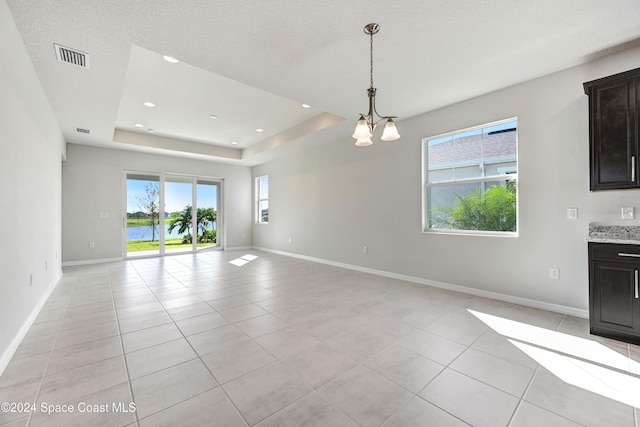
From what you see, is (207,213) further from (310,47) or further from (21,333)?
(310,47)

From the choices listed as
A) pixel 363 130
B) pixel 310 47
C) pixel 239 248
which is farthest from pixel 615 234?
pixel 239 248

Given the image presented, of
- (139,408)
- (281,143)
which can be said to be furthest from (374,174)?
(139,408)

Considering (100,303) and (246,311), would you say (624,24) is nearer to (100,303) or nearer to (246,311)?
(246,311)

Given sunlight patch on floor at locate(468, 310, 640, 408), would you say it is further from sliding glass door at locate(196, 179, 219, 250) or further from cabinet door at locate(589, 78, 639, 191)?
sliding glass door at locate(196, 179, 219, 250)

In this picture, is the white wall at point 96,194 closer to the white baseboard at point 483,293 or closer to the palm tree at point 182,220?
the palm tree at point 182,220

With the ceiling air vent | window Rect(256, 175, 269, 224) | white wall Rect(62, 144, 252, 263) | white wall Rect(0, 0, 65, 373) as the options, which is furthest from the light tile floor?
window Rect(256, 175, 269, 224)

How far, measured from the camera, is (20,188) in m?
2.53

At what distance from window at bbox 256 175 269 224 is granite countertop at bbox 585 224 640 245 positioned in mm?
7052

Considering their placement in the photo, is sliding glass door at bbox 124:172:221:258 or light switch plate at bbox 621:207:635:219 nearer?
light switch plate at bbox 621:207:635:219

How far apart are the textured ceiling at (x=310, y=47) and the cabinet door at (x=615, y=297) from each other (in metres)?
2.13

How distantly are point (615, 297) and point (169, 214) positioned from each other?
847cm

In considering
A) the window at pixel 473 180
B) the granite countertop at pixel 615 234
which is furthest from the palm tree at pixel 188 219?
the granite countertop at pixel 615 234

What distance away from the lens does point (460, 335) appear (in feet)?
8.16

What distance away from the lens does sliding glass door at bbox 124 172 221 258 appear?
22.6ft
